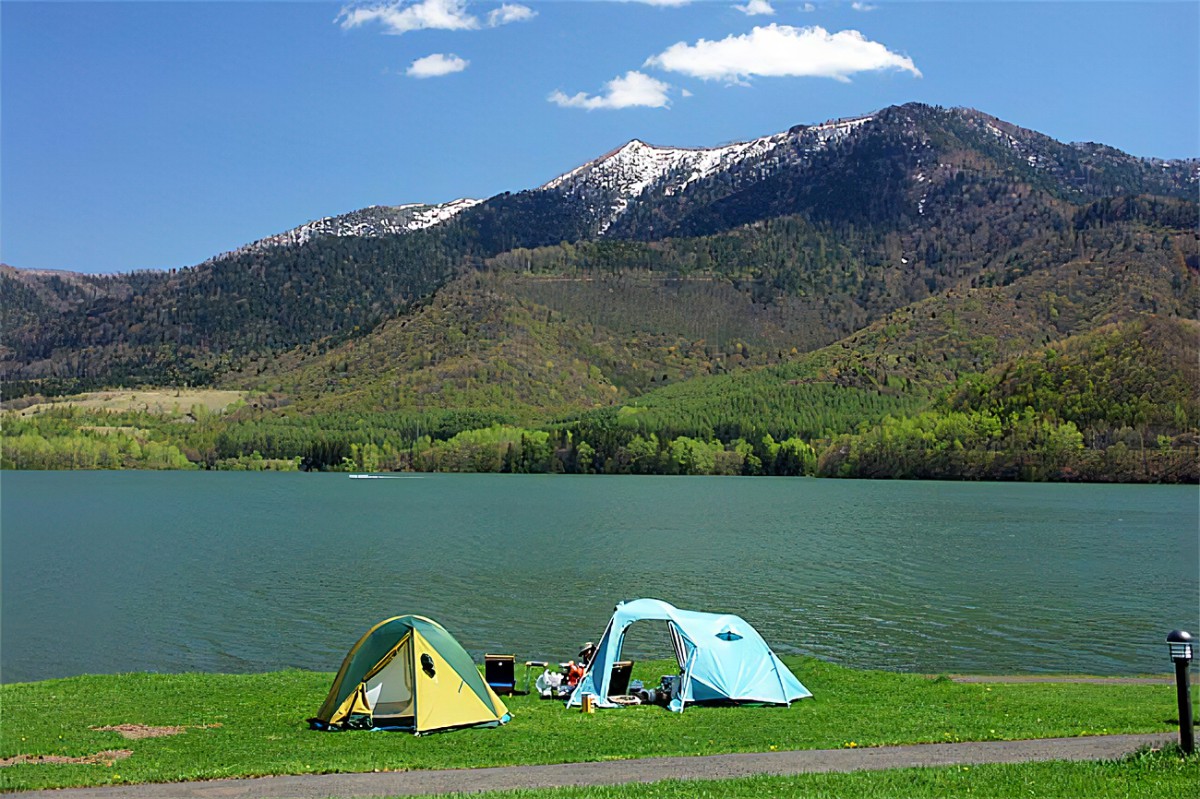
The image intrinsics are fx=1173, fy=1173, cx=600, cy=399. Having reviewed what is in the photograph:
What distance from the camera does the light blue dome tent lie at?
27.5 meters

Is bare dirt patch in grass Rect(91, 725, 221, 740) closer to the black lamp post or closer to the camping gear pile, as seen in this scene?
the camping gear pile

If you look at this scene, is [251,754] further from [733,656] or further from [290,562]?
[290,562]

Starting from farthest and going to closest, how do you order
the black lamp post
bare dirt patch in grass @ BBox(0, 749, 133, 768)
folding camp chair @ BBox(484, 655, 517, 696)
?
1. folding camp chair @ BBox(484, 655, 517, 696)
2. bare dirt patch in grass @ BBox(0, 749, 133, 768)
3. the black lamp post

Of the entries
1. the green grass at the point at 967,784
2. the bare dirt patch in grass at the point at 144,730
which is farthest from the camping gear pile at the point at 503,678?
the green grass at the point at 967,784

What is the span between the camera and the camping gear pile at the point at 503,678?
24672 millimetres

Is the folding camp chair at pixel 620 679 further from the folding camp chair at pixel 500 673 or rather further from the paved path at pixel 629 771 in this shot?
the paved path at pixel 629 771

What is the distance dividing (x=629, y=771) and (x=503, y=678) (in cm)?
902

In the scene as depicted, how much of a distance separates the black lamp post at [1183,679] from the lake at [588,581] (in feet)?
61.5

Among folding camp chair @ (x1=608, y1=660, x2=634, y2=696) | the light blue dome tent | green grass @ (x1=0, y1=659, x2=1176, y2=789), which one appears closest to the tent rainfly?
green grass @ (x1=0, y1=659, x2=1176, y2=789)

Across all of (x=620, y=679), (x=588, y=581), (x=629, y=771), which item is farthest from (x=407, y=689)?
(x=588, y=581)

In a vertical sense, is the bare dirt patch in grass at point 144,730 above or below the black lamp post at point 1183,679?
below

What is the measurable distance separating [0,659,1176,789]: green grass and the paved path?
1.87 feet

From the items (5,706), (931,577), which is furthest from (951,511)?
(5,706)

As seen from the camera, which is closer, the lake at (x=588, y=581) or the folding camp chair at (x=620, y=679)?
the folding camp chair at (x=620, y=679)
